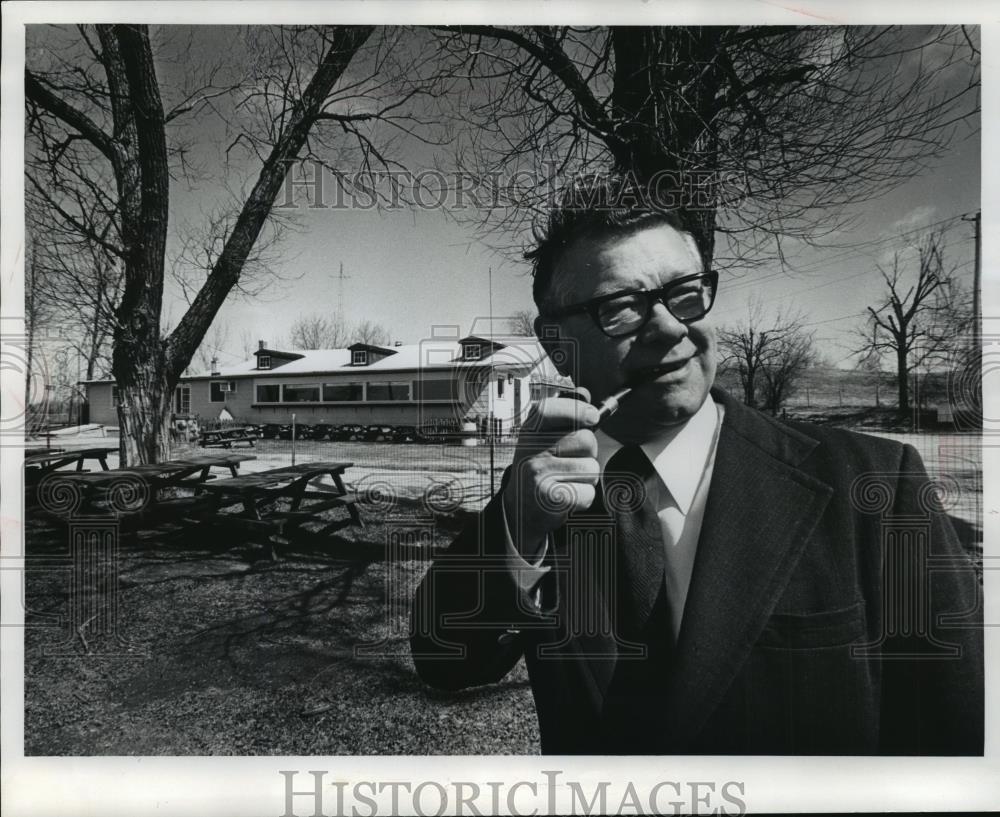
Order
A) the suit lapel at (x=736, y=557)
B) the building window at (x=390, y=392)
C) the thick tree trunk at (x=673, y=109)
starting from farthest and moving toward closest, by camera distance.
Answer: the building window at (x=390, y=392) → the thick tree trunk at (x=673, y=109) → the suit lapel at (x=736, y=557)

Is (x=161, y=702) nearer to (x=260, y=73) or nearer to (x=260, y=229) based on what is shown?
(x=260, y=229)

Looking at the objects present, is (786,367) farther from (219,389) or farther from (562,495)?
(219,389)

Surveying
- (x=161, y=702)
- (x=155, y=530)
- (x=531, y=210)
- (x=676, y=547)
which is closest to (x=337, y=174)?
(x=531, y=210)

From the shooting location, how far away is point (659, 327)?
236cm

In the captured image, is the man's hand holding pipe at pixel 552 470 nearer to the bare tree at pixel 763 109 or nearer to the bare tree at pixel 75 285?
the bare tree at pixel 763 109

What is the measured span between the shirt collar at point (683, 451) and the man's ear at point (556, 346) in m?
0.30

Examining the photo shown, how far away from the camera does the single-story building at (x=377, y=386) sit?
2.47 m

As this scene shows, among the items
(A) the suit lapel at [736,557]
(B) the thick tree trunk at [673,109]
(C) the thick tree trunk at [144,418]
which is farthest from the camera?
(C) the thick tree trunk at [144,418]

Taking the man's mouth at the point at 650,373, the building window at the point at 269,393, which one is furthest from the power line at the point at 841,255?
the building window at the point at 269,393

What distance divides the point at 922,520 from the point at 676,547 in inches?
41.1

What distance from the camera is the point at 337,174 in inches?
104

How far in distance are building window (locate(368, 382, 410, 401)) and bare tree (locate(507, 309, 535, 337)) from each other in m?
0.53

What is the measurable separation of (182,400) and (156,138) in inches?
47.2

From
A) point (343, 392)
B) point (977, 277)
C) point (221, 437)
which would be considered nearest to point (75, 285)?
point (221, 437)
